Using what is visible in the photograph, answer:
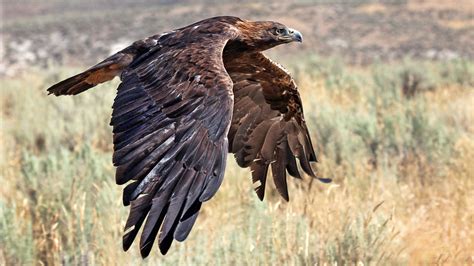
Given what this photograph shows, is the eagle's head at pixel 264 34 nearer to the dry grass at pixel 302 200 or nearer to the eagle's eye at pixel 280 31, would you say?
the eagle's eye at pixel 280 31

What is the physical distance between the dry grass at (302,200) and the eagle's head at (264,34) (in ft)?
3.23

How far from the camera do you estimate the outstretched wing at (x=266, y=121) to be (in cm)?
554

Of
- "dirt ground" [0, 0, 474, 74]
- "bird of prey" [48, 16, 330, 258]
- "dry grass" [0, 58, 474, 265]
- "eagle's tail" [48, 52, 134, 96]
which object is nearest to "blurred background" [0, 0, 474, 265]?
"dry grass" [0, 58, 474, 265]

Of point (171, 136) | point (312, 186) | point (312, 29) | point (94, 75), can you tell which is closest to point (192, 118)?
point (171, 136)

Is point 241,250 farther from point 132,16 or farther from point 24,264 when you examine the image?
point 132,16

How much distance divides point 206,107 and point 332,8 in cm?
3868

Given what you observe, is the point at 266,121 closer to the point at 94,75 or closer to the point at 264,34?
the point at 264,34

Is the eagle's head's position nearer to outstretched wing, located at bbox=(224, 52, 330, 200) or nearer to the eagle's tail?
outstretched wing, located at bbox=(224, 52, 330, 200)

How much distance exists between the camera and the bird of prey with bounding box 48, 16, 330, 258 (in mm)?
3713

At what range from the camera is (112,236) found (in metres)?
5.07

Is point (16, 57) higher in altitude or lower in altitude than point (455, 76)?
lower

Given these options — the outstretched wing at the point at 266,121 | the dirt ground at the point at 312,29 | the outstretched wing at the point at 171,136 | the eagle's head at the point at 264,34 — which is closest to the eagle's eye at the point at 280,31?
the eagle's head at the point at 264,34

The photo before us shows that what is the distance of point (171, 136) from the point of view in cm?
405

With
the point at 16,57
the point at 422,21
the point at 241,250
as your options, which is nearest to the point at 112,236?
the point at 241,250
